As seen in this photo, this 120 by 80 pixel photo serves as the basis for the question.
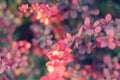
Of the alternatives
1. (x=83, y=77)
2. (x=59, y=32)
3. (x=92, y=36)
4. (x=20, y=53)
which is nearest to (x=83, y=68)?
(x=83, y=77)

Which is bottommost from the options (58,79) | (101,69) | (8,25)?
(58,79)

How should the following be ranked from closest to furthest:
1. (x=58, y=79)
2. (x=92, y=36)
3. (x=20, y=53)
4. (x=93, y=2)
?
(x=92, y=36) → (x=58, y=79) → (x=93, y=2) → (x=20, y=53)

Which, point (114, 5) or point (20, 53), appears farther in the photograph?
point (20, 53)

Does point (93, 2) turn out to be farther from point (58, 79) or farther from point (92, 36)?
point (58, 79)

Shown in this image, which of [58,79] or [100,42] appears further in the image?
[58,79]

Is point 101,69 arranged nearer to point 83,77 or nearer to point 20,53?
point 83,77

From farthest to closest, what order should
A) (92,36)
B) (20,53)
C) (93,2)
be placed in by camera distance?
(20,53), (93,2), (92,36)

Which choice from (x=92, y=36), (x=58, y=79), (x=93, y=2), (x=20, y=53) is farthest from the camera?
(x=20, y=53)

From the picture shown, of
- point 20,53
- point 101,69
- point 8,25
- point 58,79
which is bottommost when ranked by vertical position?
point 58,79

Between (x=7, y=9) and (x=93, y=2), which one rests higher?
(x=7, y=9)
